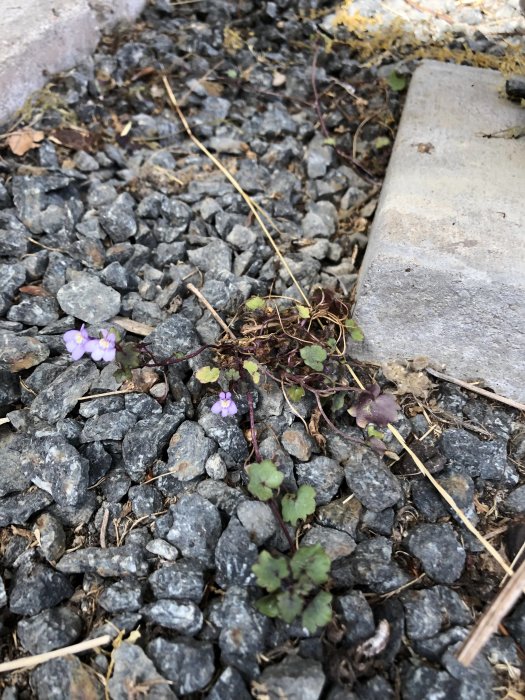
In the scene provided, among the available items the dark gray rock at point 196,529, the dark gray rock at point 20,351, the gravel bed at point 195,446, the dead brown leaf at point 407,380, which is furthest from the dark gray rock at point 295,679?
the dark gray rock at point 20,351

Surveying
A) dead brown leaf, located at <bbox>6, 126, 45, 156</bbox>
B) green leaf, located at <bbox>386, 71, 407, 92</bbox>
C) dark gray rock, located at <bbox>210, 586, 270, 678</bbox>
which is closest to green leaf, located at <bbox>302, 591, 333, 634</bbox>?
dark gray rock, located at <bbox>210, 586, 270, 678</bbox>

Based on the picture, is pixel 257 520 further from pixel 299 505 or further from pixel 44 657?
pixel 44 657

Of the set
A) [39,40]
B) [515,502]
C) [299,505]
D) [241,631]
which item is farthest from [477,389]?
[39,40]

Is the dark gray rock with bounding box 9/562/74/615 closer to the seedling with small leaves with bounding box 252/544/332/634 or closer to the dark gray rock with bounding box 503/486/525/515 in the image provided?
the seedling with small leaves with bounding box 252/544/332/634

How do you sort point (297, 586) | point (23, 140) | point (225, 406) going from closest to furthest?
1. point (297, 586)
2. point (225, 406)
3. point (23, 140)

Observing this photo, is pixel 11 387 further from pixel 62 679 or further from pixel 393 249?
pixel 393 249

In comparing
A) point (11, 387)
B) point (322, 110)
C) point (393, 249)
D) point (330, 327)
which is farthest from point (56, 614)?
point (322, 110)
